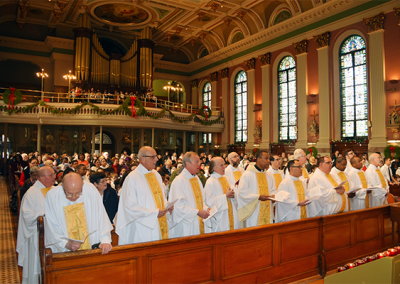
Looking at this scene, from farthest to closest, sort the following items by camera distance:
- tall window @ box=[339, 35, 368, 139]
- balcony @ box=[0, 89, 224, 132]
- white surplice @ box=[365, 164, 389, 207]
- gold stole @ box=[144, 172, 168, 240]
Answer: balcony @ box=[0, 89, 224, 132], tall window @ box=[339, 35, 368, 139], white surplice @ box=[365, 164, 389, 207], gold stole @ box=[144, 172, 168, 240]

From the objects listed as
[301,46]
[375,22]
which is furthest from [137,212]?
[301,46]

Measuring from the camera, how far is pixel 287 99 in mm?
19469

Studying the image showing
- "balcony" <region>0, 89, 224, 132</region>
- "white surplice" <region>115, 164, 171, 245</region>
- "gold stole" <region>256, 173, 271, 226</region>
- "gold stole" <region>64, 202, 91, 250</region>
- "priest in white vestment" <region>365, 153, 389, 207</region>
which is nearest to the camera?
"gold stole" <region>64, 202, 91, 250</region>

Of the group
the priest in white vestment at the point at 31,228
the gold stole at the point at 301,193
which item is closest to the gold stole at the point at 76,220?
the priest in white vestment at the point at 31,228

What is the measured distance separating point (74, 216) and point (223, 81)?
21674 millimetres

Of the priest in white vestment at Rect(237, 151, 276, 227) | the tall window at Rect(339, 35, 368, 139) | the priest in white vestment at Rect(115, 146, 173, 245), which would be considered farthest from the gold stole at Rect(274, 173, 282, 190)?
the tall window at Rect(339, 35, 368, 139)

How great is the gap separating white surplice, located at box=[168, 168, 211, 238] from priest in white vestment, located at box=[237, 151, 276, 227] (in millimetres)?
807

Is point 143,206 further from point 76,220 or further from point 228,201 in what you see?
point 228,201

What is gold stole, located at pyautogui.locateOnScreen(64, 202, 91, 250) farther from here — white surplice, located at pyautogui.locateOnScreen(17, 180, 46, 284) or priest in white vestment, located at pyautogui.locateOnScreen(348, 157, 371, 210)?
priest in white vestment, located at pyautogui.locateOnScreen(348, 157, 371, 210)

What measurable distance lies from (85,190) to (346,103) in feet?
51.7

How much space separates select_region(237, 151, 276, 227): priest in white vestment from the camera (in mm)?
5164

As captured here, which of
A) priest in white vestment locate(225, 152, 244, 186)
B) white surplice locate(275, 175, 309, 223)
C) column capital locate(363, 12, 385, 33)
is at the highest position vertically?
column capital locate(363, 12, 385, 33)

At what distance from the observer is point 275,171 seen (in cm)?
628

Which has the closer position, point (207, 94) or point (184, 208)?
point (184, 208)
